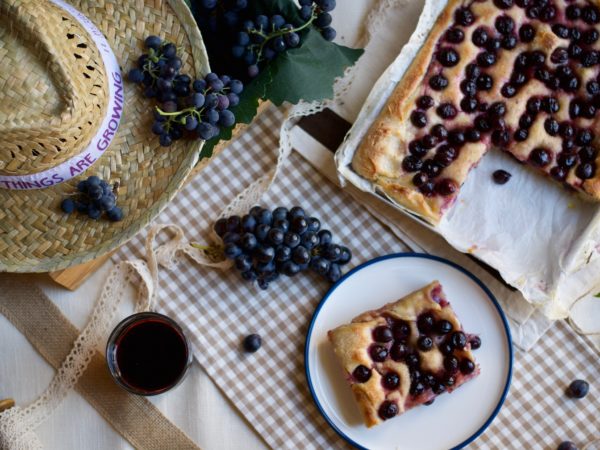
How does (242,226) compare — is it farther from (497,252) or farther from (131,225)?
(497,252)

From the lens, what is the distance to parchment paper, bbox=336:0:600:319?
227cm

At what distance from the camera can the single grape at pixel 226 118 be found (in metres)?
2.00

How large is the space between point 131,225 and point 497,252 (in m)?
1.12

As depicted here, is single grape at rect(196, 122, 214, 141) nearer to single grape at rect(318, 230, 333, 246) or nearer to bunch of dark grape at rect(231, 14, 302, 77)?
bunch of dark grape at rect(231, 14, 302, 77)

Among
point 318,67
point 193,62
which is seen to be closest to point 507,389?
point 318,67

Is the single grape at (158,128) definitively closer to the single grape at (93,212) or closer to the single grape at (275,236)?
the single grape at (93,212)

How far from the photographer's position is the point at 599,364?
2332 mm

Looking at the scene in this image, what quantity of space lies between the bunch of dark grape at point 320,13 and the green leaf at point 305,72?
0.06m

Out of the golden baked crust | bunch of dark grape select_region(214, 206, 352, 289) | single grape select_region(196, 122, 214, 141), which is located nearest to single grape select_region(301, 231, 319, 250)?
bunch of dark grape select_region(214, 206, 352, 289)

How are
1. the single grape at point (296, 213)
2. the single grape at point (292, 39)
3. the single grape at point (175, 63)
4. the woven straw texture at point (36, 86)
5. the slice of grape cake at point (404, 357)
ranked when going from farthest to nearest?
the single grape at point (296, 213) → the slice of grape cake at point (404, 357) → the single grape at point (292, 39) → the single grape at point (175, 63) → the woven straw texture at point (36, 86)

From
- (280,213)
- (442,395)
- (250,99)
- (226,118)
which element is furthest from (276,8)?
(442,395)

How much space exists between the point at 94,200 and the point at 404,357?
1.03 metres

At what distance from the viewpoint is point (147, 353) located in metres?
2.24

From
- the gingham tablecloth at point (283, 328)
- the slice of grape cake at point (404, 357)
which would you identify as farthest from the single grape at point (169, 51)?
the slice of grape cake at point (404, 357)
